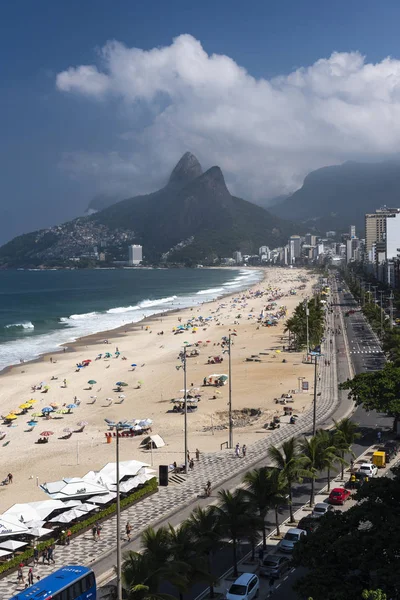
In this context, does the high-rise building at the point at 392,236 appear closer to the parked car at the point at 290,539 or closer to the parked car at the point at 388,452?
the parked car at the point at 388,452

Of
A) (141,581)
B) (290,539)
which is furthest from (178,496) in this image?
(141,581)

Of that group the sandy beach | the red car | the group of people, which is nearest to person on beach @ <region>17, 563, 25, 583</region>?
Answer: the sandy beach

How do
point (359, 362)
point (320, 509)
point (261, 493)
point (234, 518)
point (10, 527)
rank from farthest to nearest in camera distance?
point (359, 362), point (320, 509), point (10, 527), point (261, 493), point (234, 518)

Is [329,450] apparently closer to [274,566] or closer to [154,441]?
[274,566]

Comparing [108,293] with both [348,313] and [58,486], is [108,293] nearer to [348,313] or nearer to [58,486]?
[348,313]

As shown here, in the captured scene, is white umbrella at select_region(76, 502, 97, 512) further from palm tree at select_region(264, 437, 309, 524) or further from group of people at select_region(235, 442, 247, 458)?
group of people at select_region(235, 442, 247, 458)

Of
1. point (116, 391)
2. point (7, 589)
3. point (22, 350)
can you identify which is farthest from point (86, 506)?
point (22, 350)
